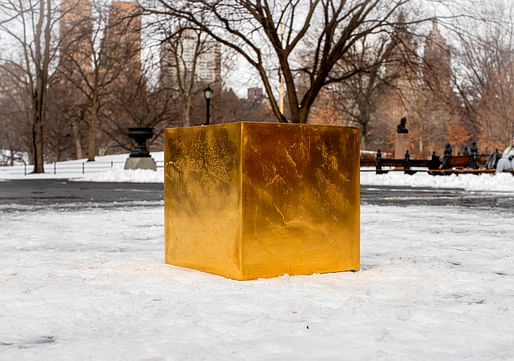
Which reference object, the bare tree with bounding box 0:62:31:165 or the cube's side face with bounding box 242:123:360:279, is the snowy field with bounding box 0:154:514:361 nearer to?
the cube's side face with bounding box 242:123:360:279

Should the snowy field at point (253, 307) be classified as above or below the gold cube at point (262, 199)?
below

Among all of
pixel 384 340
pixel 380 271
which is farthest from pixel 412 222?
pixel 384 340

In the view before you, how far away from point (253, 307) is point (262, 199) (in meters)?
1.07

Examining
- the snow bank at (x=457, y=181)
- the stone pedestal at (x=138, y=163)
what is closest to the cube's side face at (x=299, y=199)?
the snow bank at (x=457, y=181)

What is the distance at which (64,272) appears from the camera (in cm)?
487

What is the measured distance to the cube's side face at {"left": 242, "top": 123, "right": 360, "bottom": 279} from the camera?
4559mm

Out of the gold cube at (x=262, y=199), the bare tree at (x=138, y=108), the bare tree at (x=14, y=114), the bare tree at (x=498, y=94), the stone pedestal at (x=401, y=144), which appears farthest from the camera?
the bare tree at (x=14, y=114)

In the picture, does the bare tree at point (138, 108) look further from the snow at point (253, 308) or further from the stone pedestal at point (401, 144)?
the snow at point (253, 308)

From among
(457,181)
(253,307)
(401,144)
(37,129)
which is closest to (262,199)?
(253,307)

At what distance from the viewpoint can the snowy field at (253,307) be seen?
Answer: 291cm

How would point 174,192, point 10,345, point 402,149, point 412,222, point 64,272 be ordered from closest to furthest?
point 10,345
point 64,272
point 174,192
point 412,222
point 402,149

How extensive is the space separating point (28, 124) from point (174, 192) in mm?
61469

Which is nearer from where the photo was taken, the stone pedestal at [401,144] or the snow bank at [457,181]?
the snow bank at [457,181]

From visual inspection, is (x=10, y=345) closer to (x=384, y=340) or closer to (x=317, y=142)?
(x=384, y=340)
